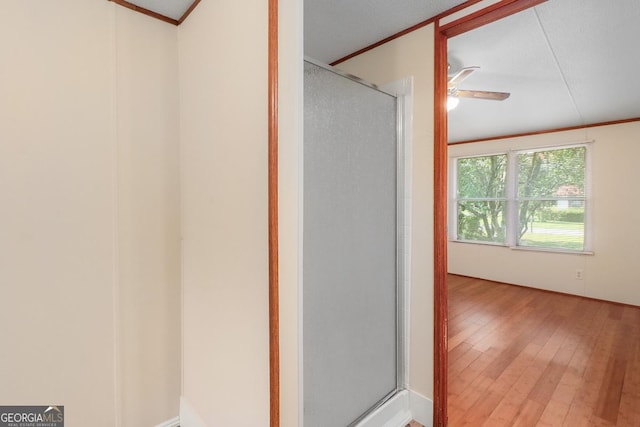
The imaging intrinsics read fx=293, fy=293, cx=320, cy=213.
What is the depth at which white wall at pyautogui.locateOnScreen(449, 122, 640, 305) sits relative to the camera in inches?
144

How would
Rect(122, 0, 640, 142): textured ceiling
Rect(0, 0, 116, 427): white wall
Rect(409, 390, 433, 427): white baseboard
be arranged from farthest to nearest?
Rect(409, 390, 433, 427): white baseboard
Rect(122, 0, 640, 142): textured ceiling
Rect(0, 0, 116, 427): white wall

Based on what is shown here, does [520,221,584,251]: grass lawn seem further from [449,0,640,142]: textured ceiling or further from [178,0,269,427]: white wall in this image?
Answer: [178,0,269,427]: white wall

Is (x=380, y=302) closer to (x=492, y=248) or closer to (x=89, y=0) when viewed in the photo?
(x=89, y=0)

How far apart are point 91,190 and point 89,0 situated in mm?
872

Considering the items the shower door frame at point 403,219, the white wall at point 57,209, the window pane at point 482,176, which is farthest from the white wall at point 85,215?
the window pane at point 482,176

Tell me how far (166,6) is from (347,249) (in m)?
1.51

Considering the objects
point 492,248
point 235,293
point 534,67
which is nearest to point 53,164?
point 235,293

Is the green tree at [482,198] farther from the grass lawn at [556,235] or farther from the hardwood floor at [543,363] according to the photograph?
the hardwood floor at [543,363]

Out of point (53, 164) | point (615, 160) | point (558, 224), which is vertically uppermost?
point (615, 160)

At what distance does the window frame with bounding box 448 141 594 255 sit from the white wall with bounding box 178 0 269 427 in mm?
4752

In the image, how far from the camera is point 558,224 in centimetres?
425

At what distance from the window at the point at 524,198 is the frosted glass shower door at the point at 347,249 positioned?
3.85 meters

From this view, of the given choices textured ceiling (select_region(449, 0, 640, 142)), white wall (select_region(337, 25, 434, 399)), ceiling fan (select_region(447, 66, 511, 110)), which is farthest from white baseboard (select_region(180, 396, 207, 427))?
textured ceiling (select_region(449, 0, 640, 142))

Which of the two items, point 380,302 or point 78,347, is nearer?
point 78,347
